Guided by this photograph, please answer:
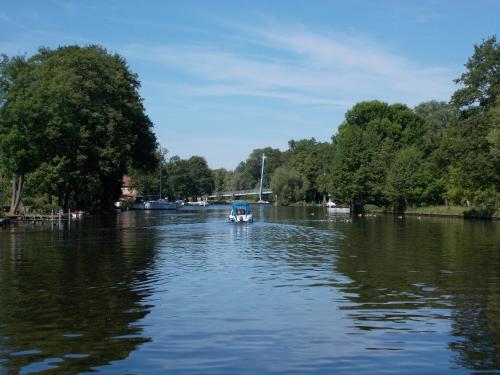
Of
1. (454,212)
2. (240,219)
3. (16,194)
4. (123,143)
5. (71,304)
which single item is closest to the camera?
(71,304)

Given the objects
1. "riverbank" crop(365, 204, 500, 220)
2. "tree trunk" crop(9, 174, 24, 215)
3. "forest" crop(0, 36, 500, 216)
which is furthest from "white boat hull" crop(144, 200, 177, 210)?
"tree trunk" crop(9, 174, 24, 215)

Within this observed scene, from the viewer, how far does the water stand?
12.5 meters

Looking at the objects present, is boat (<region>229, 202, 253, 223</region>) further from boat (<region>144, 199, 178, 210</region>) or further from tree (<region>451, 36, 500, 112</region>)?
boat (<region>144, 199, 178, 210</region>)

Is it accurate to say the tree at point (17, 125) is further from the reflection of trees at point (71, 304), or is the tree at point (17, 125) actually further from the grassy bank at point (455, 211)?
the grassy bank at point (455, 211)

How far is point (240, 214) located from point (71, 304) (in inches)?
2108

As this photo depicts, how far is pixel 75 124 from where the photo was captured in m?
73.4

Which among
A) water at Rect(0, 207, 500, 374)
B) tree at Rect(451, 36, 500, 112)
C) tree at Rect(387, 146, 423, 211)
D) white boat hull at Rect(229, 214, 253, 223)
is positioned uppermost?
tree at Rect(451, 36, 500, 112)

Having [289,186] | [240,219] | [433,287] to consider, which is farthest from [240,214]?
[289,186]

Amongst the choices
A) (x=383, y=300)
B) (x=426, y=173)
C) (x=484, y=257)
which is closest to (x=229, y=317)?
(x=383, y=300)

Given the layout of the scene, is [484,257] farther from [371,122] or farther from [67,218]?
[371,122]

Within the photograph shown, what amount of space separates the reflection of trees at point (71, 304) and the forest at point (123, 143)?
33.6 m

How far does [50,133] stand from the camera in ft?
221

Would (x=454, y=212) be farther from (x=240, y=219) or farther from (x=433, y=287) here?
(x=433, y=287)

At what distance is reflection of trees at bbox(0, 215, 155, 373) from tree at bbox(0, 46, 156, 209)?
105 feet
